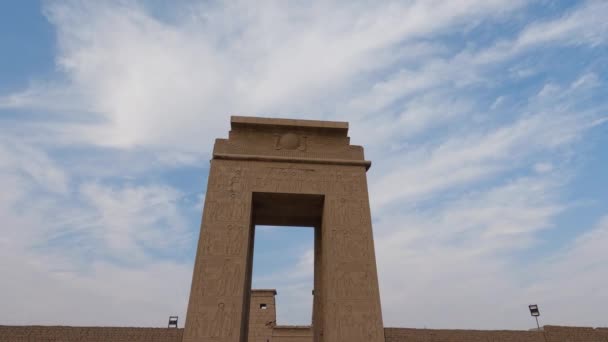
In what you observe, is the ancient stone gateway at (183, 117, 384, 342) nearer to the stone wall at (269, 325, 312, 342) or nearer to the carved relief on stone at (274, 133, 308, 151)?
the carved relief on stone at (274, 133, 308, 151)

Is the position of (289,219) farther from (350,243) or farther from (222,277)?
(222,277)

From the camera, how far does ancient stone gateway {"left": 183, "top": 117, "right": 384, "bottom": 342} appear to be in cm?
727

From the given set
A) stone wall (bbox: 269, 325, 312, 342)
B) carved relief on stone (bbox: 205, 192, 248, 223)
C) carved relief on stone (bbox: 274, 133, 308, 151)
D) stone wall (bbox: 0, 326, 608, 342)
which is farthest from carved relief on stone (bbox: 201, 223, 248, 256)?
stone wall (bbox: 269, 325, 312, 342)

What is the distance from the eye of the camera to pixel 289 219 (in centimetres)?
1007

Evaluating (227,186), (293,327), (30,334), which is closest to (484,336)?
(293,327)

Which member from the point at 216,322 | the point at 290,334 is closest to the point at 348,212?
the point at 216,322

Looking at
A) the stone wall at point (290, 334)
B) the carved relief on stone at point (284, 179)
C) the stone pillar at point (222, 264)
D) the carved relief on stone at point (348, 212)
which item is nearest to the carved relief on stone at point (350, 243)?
the carved relief on stone at point (348, 212)

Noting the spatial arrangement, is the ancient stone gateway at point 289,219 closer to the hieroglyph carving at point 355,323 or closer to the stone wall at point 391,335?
the hieroglyph carving at point 355,323

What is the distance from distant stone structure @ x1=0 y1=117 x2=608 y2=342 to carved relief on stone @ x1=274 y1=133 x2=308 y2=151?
0.08 ft

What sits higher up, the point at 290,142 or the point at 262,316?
the point at 290,142

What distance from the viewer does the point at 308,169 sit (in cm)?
891

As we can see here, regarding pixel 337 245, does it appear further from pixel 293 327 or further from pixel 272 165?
pixel 293 327

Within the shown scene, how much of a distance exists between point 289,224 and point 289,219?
0.28 metres

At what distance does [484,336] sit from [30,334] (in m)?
11.8
